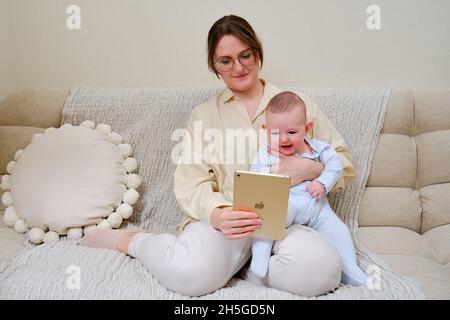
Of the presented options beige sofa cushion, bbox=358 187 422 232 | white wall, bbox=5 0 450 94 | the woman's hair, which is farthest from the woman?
white wall, bbox=5 0 450 94

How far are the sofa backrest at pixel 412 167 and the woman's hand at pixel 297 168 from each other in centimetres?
39

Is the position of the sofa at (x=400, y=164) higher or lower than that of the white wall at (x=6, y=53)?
lower

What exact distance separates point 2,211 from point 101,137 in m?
0.47

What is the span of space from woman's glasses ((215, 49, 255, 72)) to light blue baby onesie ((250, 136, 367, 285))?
0.91ft

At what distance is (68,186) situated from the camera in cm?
152

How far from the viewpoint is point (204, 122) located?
1.47 m

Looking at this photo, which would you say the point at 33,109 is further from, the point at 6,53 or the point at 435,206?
the point at 435,206

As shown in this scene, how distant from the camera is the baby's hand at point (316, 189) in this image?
1.26m

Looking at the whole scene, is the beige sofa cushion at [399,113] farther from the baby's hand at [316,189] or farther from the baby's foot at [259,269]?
the baby's foot at [259,269]

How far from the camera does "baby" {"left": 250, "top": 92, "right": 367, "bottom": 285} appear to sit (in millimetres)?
1220

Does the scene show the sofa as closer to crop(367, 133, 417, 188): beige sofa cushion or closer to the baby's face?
crop(367, 133, 417, 188): beige sofa cushion

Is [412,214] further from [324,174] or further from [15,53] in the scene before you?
[15,53]

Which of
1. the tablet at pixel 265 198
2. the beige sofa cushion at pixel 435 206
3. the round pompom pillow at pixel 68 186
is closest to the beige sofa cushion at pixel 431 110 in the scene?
the beige sofa cushion at pixel 435 206
